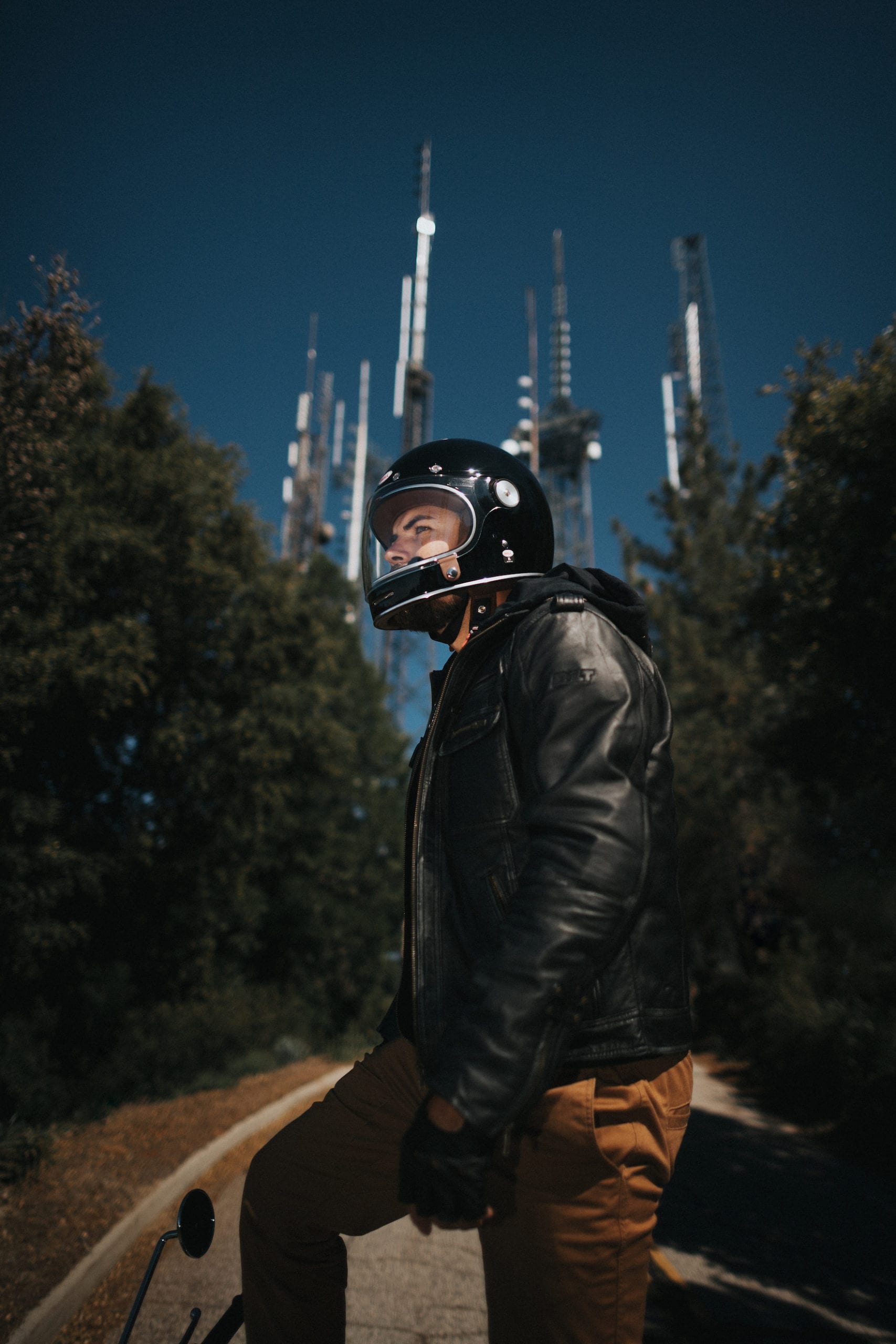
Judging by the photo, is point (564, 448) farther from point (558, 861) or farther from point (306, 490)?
point (558, 861)

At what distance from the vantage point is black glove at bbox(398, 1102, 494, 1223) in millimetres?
1311

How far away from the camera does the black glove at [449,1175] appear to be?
1311mm

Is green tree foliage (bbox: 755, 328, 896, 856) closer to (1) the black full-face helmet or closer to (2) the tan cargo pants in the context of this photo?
(1) the black full-face helmet

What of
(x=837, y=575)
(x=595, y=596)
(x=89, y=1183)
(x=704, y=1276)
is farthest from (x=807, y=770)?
(x=595, y=596)

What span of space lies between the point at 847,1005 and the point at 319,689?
29.2ft

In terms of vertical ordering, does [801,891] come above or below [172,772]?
below

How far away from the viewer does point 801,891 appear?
17438 millimetres

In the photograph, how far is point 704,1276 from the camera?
474 centimetres

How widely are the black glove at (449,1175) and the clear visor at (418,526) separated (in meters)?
1.45

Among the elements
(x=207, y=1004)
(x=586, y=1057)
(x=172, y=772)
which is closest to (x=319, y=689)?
(x=172, y=772)

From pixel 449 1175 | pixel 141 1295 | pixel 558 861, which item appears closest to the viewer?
pixel 449 1175

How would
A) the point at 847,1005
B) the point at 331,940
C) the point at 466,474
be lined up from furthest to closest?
the point at 331,940 < the point at 847,1005 < the point at 466,474

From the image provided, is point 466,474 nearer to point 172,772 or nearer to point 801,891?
point 172,772

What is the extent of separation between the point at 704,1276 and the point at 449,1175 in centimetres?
454
